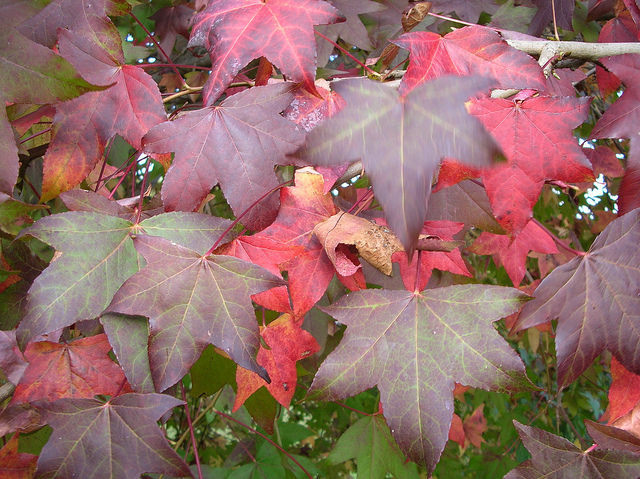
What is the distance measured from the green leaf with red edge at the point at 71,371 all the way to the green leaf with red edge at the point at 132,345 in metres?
0.13

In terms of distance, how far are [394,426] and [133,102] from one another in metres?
0.78

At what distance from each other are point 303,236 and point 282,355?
10.4 inches

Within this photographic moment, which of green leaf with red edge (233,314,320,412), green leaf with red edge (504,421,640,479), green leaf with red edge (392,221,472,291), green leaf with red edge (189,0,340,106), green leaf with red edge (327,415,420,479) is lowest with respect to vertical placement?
green leaf with red edge (327,415,420,479)

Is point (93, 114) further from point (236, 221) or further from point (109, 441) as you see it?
point (109, 441)

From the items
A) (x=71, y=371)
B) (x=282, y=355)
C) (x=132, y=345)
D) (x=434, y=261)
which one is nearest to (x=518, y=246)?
(x=434, y=261)

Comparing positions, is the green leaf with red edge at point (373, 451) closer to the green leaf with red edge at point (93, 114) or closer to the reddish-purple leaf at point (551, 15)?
the green leaf with red edge at point (93, 114)

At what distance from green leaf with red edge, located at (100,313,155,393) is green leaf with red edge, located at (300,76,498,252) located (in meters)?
0.44

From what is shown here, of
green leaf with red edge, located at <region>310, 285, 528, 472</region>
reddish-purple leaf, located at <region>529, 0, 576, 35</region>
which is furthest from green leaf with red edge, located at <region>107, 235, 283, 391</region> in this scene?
reddish-purple leaf, located at <region>529, 0, 576, 35</region>

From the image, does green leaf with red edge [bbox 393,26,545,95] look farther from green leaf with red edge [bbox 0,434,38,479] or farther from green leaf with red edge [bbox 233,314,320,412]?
green leaf with red edge [bbox 0,434,38,479]

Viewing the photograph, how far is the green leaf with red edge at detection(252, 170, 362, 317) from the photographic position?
38.4 inches

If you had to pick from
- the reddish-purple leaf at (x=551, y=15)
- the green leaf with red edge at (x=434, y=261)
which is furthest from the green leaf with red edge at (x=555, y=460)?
the reddish-purple leaf at (x=551, y=15)

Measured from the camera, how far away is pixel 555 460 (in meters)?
0.95

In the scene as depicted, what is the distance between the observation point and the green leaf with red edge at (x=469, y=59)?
3.19 ft

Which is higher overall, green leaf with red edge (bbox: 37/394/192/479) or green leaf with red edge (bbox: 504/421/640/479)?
green leaf with red edge (bbox: 37/394/192/479)
